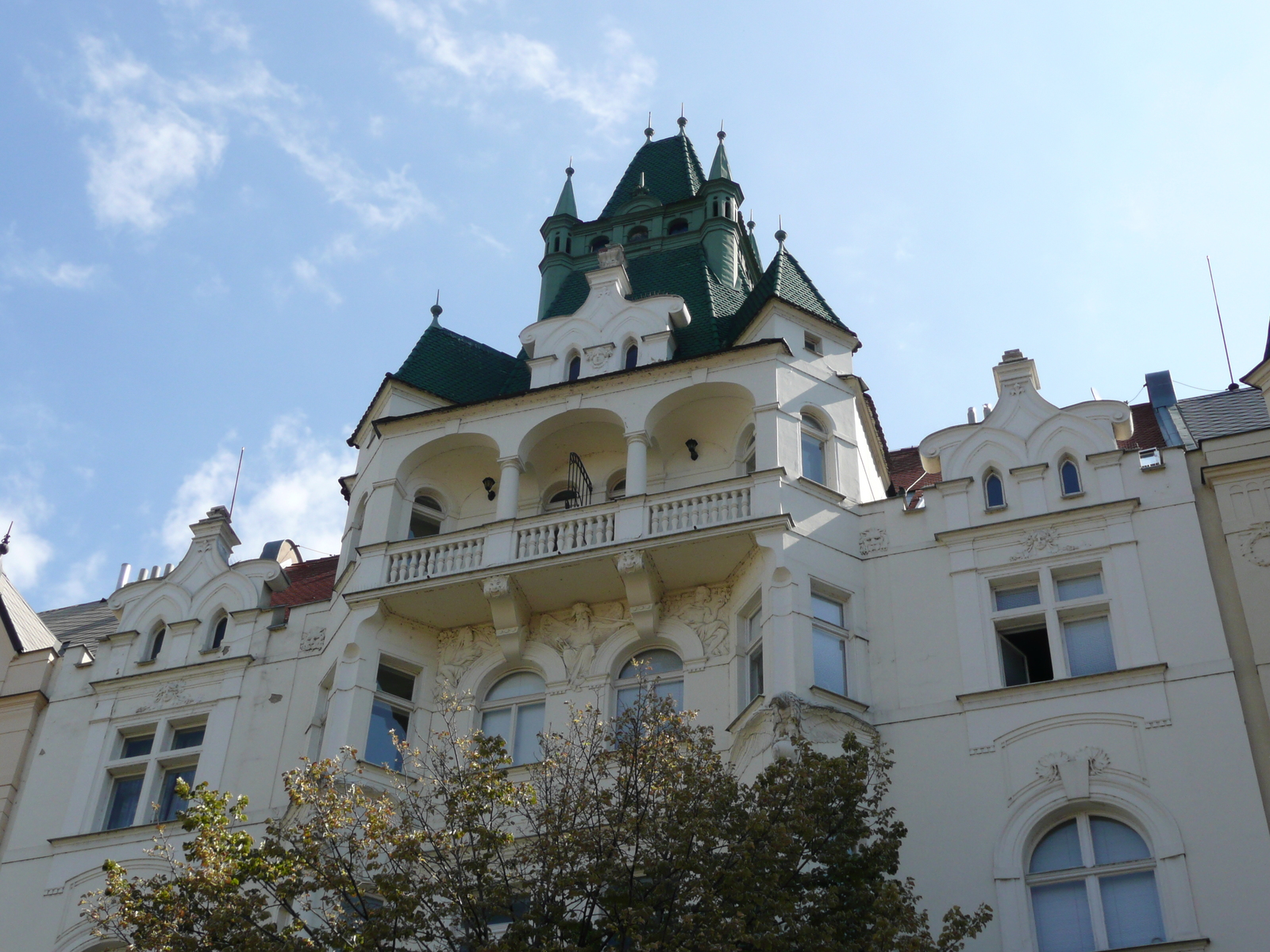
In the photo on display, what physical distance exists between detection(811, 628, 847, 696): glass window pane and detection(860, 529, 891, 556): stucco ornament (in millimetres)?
1729

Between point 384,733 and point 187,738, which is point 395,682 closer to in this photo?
point 384,733

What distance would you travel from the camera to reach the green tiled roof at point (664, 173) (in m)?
35.7

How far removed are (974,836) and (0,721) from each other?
1656 centimetres

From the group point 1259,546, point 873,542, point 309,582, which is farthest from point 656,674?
point 309,582

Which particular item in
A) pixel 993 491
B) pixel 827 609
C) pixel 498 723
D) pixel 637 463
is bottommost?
pixel 498 723

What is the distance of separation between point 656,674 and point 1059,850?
653 centimetres

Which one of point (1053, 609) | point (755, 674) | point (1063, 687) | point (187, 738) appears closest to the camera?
point (1063, 687)

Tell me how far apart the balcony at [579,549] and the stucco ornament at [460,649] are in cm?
24

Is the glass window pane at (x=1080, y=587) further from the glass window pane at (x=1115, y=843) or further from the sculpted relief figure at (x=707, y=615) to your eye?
the sculpted relief figure at (x=707, y=615)

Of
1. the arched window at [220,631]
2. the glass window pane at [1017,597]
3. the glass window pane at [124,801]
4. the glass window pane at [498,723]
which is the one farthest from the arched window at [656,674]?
the glass window pane at [124,801]

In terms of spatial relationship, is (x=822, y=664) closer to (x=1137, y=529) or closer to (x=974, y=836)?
(x=974, y=836)

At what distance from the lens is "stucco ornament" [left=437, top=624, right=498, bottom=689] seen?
83.8ft

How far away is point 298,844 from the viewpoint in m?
19.4

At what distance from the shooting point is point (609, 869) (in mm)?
16766
